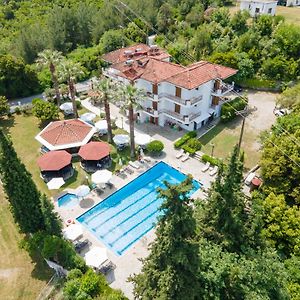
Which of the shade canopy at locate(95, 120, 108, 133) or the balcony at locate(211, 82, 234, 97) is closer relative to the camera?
the shade canopy at locate(95, 120, 108, 133)

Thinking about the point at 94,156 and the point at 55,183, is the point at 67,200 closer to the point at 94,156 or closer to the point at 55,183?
the point at 55,183

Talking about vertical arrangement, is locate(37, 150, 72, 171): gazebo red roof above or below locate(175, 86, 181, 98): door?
below

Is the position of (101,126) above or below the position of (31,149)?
above

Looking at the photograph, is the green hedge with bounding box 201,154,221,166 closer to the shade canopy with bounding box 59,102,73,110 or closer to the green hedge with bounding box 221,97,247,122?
the green hedge with bounding box 221,97,247,122

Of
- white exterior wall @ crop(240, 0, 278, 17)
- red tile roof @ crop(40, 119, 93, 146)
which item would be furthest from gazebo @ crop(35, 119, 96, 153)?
white exterior wall @ crop(240, 0, 278, 17)

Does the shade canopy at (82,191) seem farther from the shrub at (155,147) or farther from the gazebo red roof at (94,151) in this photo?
the shrub at (155,147)

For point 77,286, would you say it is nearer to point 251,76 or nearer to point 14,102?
point 14,102

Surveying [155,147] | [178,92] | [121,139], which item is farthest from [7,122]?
[178,92]
